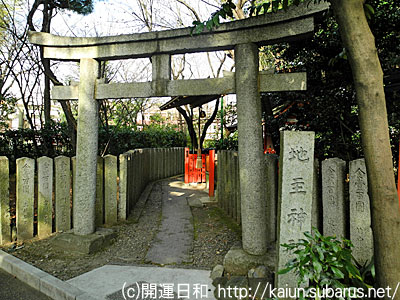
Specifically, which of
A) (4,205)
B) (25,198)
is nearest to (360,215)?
(25,198)

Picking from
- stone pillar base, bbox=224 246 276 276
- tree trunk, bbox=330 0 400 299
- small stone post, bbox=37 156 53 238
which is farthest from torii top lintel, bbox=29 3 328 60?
stone pillar base, bbox=224 246 276 276

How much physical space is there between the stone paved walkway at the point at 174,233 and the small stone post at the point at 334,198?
2.27 metres

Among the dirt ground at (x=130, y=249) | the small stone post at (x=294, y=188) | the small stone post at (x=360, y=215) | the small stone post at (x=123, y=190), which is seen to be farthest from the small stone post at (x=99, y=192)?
the small stone post at (x=360, y=215)

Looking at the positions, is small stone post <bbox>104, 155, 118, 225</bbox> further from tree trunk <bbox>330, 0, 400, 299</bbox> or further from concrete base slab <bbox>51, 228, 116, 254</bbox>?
tree trunk <bbox>330, 0, 400, 299</bbox>

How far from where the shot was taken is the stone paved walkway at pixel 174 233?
456 centimetres

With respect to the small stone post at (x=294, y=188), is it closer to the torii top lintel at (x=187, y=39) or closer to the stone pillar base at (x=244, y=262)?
the stone pillar base at (x=244, y=262)

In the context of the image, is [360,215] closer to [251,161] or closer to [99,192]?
[251,161]

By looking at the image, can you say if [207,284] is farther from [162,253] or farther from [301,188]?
[301,188]

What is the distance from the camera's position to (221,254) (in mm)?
4598

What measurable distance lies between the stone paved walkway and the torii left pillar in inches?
53.7

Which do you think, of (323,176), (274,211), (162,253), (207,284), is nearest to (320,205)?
(323,176)

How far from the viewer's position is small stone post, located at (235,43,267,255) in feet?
12.7

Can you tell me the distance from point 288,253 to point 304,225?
345 mm

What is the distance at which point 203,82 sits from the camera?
4305 millimetres
